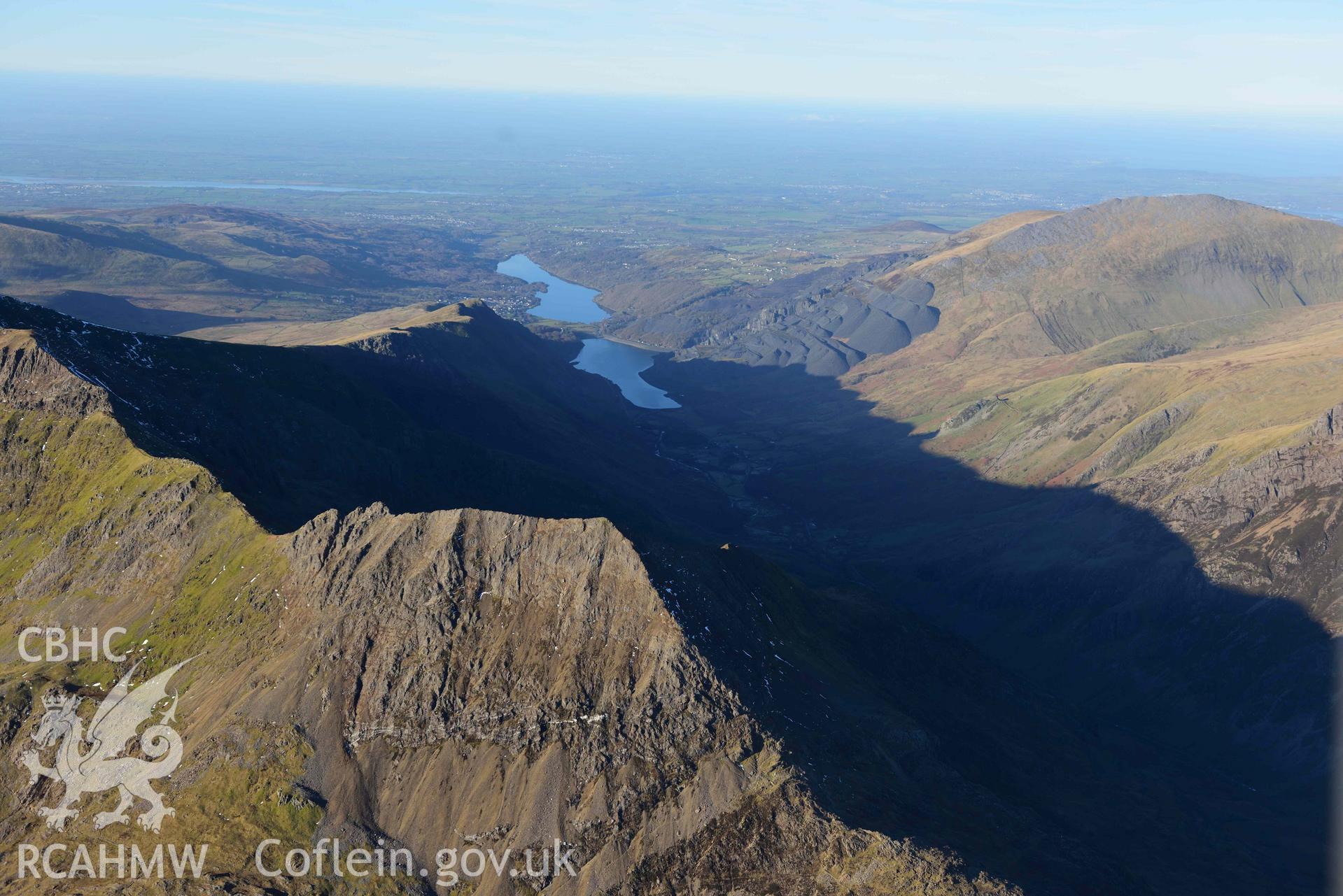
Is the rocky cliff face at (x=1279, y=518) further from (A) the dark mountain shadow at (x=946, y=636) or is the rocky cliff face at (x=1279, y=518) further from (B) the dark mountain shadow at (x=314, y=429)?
(B) the dark mountain shadow at (x=314, y=429)

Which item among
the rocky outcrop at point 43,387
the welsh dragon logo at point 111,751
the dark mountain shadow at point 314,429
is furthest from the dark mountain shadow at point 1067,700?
the rocky outcrop at point 43,387

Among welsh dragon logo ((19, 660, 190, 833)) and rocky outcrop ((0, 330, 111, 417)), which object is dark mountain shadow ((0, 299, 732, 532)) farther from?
welsh dragon logo ((19, 660, 190, 833))

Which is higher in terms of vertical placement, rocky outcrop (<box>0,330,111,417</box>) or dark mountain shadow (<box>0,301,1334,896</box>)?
rocky outcrop (<box>0,330,111,417</box>)

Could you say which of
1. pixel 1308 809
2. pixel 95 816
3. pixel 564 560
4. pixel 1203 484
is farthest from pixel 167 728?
pixel 1203 484

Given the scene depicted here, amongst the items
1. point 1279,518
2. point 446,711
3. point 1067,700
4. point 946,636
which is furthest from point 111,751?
point 1279,518

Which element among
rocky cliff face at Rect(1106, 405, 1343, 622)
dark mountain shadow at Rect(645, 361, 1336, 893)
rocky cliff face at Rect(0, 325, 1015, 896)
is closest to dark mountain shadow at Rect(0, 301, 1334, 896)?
dark mountain shadow at Rect(645, 361, 1336, 893)

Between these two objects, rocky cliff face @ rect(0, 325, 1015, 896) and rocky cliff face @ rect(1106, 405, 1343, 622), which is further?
rocky cliff face @ rect(1106, 405, 1343, 622)

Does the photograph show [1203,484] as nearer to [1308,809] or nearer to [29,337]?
[1308,809]
